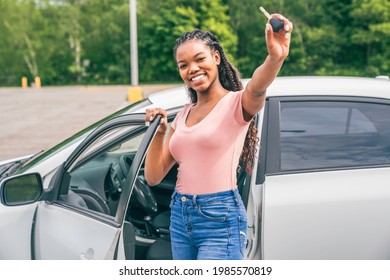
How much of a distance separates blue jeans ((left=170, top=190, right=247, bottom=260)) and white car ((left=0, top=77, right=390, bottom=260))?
0.37 m

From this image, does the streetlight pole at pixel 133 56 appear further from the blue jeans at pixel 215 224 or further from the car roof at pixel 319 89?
the blue jeans at pixel 215 224

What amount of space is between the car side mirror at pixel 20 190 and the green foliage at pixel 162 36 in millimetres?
32590

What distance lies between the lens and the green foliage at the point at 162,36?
3528cm

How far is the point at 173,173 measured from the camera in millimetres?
3641

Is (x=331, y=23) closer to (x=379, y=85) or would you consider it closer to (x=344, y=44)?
(x=344, y=44)

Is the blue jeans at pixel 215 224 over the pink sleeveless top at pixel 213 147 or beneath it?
beneath

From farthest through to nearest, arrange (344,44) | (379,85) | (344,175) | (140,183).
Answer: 1. (344,44)
2. (140,183)
3. (379,85)
4. (344,175)

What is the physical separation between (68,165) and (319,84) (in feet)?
4.67

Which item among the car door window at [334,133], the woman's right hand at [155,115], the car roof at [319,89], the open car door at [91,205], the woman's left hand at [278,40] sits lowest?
the open car door at [91,205]

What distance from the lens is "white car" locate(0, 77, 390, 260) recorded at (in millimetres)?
2516

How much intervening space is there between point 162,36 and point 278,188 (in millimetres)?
36449

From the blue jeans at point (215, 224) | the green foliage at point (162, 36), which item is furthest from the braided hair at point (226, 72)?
the green foliage at point (162, 36)

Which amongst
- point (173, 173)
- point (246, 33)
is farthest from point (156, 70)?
point (173, 173)

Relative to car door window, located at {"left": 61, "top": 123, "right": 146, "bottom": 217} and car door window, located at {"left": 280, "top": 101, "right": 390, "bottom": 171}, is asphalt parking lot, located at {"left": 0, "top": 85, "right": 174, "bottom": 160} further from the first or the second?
car door window, located at {"left": 280, "top": 101, "right": 390, "bottom": 171}
